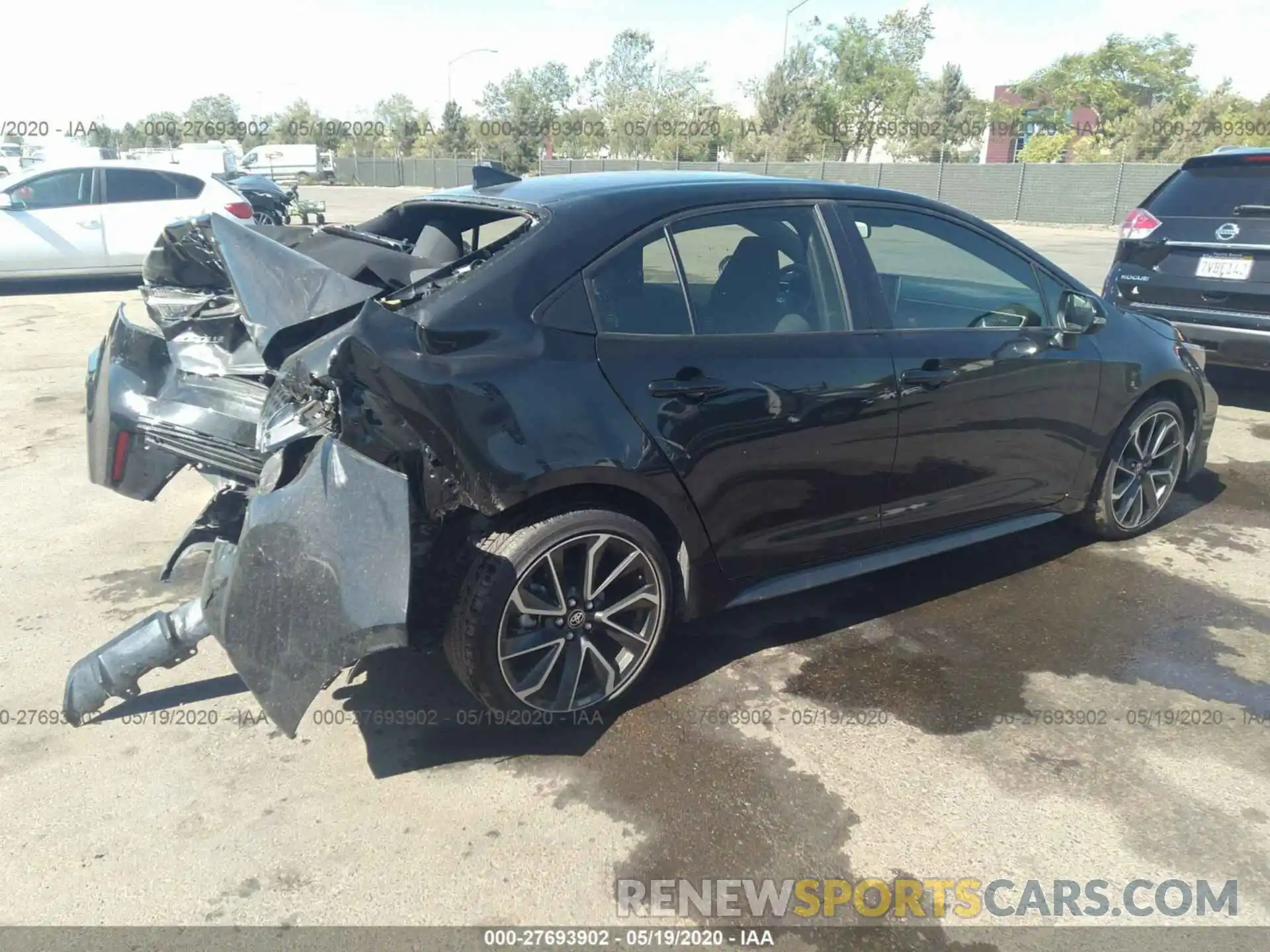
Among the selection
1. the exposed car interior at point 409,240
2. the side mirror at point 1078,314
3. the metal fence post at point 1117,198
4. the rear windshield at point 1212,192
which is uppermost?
the metal fence post at point 1117,198

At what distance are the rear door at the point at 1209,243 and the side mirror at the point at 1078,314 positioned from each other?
9.47 feet

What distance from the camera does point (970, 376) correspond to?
3.69 meters

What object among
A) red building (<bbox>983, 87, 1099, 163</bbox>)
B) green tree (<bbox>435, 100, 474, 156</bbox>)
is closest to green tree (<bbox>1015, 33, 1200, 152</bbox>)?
red building (<bbox>983, 87, 1099, 163</bbox>)

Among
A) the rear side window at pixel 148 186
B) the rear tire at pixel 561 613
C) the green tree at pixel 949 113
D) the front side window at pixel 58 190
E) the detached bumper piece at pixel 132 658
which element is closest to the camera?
the rear tire at pixel 561 613

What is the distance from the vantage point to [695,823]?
8.82 feet

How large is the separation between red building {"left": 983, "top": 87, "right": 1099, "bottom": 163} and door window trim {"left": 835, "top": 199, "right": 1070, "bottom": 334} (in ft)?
195

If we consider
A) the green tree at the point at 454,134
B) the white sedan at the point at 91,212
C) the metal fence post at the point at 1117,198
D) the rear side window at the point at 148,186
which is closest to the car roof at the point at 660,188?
the white sedan at the point at 91,212

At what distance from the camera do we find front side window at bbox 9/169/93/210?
11.5 m

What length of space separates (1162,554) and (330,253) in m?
4.12

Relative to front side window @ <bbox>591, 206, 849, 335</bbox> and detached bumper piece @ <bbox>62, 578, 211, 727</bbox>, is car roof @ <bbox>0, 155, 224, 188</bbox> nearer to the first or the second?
detached bumper piece @ <bbox>62, 578, 211, 727</bbox>

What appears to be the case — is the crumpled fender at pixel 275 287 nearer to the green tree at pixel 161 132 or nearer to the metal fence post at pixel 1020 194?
the metal fence post at pixel 1020 194

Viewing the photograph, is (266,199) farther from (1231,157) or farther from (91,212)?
(1231,157)

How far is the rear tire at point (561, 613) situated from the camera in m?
2.86

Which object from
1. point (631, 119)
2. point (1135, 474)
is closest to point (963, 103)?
point (631, 119)
